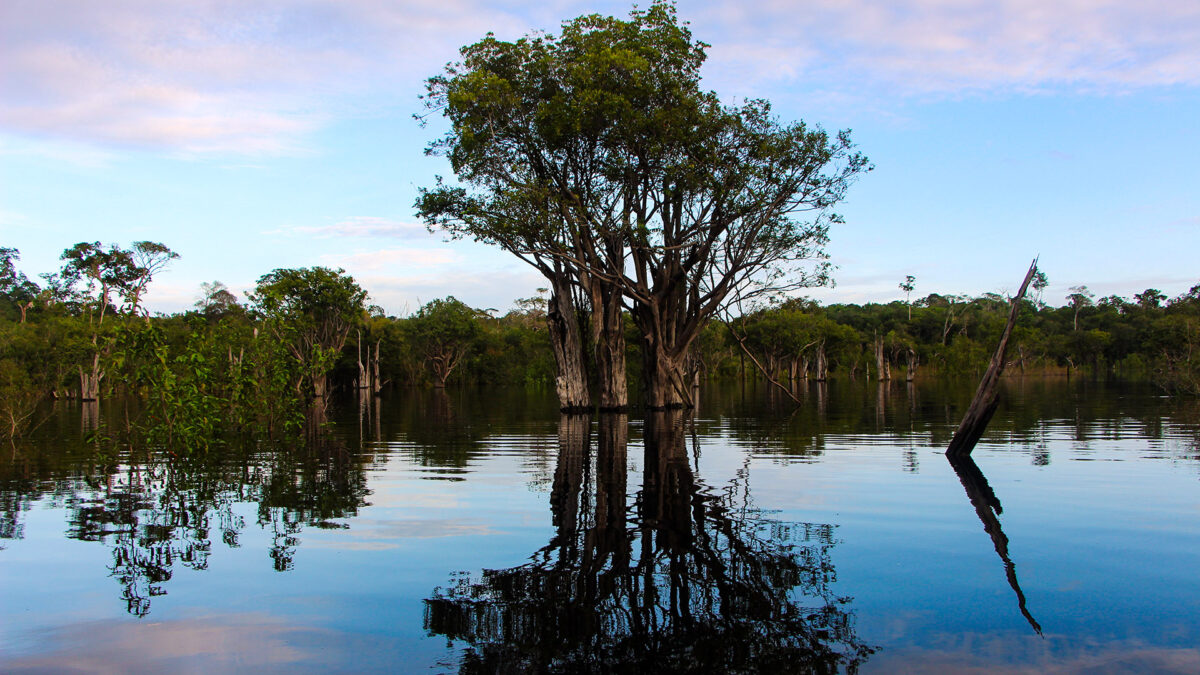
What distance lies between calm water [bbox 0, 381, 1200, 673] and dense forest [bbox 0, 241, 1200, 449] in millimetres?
2676

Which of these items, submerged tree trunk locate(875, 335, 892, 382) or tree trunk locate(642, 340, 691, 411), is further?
submerged tree trunk locate(875, 335, 892, 382)

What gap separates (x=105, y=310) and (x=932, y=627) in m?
81.5

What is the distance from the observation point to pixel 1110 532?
9.76 metres

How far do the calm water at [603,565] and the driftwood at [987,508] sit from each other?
0.05 metres

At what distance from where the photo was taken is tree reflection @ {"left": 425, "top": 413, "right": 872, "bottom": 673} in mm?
5594

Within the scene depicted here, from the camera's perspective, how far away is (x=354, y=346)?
86.8 m

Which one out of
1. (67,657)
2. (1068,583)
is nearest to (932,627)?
(1068,583)

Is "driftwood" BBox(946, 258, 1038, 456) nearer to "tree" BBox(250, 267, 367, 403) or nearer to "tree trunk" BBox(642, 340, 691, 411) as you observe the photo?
"tree trunk" BBox(642, 340, 691, 411)

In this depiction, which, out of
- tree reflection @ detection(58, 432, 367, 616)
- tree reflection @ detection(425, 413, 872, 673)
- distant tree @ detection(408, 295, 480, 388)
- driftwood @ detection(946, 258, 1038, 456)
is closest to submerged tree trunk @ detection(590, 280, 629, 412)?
tree reflection @ detection(58, 432, 367, 616)

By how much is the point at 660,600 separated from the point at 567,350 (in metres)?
27.4

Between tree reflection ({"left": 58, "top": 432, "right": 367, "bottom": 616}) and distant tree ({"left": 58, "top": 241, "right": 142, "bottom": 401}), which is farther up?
distant tree ({"left": 58, "top": 241, "right": 142, "bottom": 401})

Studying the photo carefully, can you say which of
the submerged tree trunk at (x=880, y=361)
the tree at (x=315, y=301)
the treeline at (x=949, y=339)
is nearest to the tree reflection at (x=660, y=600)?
the tree at (x=315, y=301)

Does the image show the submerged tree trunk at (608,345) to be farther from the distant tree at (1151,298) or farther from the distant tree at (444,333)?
the distant tree at (1151,298)

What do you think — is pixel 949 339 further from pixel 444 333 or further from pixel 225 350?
pixel 225 350
